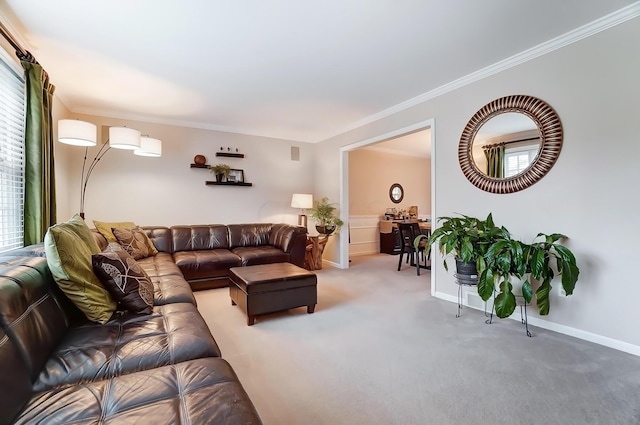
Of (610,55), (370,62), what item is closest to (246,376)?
(370,62)

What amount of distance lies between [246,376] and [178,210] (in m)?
3.79

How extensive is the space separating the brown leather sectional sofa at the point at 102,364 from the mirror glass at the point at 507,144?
3.10 metres

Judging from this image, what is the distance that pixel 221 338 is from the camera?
255cm

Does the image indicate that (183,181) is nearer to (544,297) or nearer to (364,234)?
(364,234)

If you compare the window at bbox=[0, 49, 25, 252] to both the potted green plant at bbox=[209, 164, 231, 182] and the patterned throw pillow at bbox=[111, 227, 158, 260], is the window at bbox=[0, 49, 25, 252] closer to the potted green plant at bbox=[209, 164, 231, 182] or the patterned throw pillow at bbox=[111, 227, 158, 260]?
the patterned throw pillow at bbox=[111, 227, 158, 260]

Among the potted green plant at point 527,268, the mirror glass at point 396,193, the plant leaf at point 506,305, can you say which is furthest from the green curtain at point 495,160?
the mirror glass at point 396,193

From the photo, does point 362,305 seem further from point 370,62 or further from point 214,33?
point 214,33

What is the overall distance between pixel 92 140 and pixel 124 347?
272 cm

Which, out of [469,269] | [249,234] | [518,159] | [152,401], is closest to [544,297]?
[469,269]

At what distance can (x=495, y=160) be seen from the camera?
311 centimetres

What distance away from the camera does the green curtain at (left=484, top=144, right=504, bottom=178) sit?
306 cm

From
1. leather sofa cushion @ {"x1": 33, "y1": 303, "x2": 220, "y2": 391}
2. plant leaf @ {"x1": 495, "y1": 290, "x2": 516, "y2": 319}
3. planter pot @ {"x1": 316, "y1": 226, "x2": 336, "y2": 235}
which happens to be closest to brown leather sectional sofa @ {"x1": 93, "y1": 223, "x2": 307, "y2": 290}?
planter pot @ {"x1": 316, "y1": 226, "x2": 336, "y2": 235}

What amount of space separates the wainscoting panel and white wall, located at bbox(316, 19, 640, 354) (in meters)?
3.98

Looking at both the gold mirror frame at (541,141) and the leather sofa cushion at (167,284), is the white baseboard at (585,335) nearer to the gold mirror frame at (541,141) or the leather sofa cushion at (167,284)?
the gold mirror frame at (541,141)
